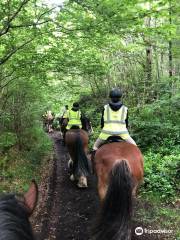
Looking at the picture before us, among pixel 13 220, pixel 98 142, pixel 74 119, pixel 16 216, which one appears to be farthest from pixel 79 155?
pixel 13 220

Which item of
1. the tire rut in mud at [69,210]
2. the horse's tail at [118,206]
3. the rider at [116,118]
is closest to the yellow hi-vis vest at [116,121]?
the rider at [116,118]

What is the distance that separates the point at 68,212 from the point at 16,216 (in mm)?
5359

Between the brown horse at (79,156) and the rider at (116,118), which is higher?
the rider at (116,118)

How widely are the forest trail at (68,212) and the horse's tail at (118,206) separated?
1.33ft

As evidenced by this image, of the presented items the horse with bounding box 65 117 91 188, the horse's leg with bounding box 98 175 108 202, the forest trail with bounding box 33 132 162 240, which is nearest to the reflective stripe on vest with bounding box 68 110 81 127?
the horse with bounding box 65 117 91 188

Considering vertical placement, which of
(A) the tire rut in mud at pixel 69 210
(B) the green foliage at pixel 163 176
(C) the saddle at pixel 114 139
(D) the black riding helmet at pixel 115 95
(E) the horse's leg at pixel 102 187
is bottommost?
(A) the tire rut in mud at pixel 69 210

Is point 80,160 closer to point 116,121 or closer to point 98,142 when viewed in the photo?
point 98,142

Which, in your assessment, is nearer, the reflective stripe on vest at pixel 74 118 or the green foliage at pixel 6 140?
the green foliage at pixel 6 140

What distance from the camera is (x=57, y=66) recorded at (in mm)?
8961

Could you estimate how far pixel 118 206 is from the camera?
16.2ft

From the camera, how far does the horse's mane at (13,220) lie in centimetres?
177

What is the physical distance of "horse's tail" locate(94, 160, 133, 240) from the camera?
4.88 m

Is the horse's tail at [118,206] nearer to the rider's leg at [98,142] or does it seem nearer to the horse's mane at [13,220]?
the rider's leg at [98,142]

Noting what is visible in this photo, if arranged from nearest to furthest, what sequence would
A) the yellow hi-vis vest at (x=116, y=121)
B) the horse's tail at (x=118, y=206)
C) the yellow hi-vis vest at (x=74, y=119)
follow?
1. the horse's tail at (x=118, y=206)
2. the yellow hi-vis vest at (x=116, y=121)
3. the yellow hi-vis vest at (x=74, y=119)
